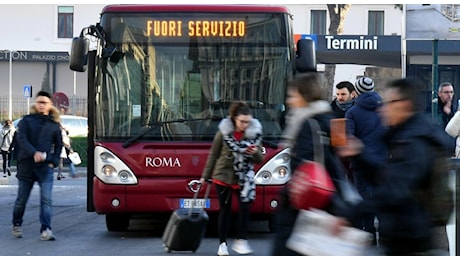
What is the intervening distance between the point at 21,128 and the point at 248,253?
3.34 metres

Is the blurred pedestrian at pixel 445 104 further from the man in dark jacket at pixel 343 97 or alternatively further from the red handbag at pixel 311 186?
the red handbag at pixel 311 186

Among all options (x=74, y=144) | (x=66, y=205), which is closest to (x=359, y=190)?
(x=66, y=205)

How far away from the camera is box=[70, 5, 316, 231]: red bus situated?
12.1 metres

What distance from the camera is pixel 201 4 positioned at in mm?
12516

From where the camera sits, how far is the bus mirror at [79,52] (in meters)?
12.2

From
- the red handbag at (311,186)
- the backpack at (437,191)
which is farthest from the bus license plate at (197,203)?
the backpack at (437,191)

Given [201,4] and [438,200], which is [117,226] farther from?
[438,200]

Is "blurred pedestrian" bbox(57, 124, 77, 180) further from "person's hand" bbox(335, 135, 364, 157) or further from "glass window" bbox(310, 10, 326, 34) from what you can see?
"glass window" bbox(310, 10, 326, 34)

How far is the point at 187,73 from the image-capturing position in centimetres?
1228

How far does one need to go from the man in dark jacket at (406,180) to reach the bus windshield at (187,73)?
20.2 ft

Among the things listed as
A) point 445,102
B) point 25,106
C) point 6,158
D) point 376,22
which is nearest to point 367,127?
point 445,102

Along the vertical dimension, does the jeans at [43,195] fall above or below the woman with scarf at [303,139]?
below

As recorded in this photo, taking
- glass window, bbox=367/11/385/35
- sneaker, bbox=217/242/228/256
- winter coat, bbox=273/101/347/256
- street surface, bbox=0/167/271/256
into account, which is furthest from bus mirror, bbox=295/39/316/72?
glass window, bbox=367/11/385/35

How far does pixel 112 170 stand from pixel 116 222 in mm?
1191
